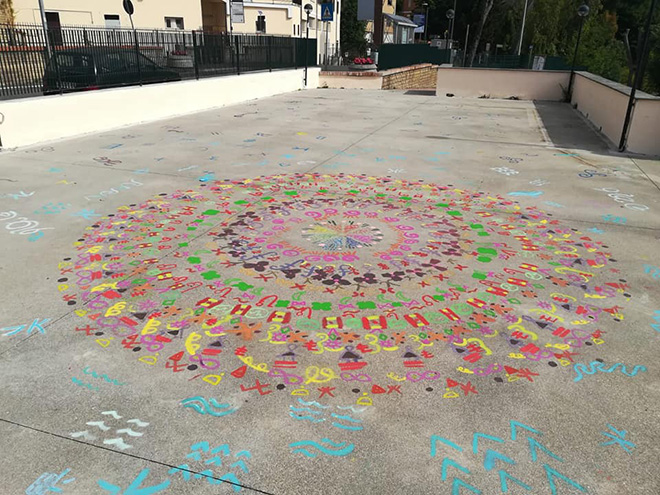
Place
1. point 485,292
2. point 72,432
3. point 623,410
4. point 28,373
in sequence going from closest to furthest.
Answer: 1. point 72,432
2. point 623,410
3. point 28,373
4. point 485,292

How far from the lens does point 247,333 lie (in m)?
3.88

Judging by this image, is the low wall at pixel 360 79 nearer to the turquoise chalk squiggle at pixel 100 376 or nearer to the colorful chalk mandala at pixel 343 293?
the colorful chalk mandala at pixel 343 293

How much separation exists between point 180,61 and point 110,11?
18.3m

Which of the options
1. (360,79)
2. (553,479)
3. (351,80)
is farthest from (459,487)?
(351,80)

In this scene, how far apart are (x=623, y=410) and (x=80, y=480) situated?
318 centimetres

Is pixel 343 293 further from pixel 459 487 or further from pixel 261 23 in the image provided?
pixel 261 23

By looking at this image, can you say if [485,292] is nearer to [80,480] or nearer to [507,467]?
[507,467]

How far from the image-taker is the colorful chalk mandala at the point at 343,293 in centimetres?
354

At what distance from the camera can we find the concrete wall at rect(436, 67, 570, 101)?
68.5ft

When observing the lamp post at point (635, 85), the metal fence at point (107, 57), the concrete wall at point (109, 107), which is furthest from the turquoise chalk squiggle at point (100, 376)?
the lamp post at point (635, 85)

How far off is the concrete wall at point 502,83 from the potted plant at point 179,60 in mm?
11018

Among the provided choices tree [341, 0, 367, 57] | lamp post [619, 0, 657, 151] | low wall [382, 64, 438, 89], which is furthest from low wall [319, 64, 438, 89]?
tree [341, 0, 367, 57]

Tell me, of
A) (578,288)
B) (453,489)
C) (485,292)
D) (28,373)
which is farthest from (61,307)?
(578,288)

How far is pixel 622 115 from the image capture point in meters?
11.5
